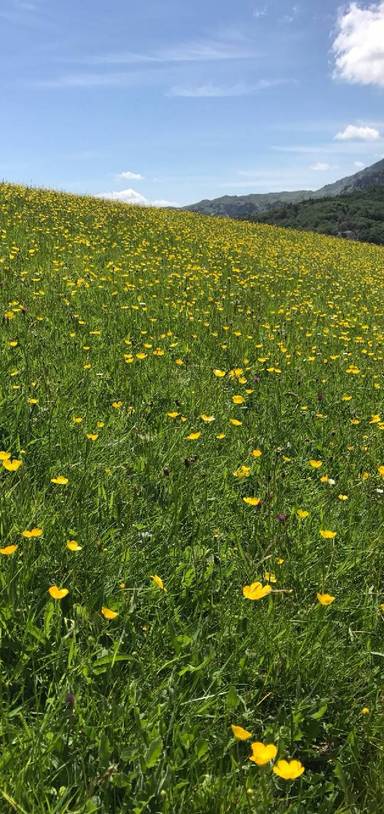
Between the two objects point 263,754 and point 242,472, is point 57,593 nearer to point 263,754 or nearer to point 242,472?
point 263,754

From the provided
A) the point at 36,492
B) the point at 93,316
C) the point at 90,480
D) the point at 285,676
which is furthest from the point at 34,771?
the point at 93,316

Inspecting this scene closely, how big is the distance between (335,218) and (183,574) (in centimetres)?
5000

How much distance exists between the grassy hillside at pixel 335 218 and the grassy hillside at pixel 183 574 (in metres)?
39.8

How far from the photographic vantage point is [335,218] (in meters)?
47.8

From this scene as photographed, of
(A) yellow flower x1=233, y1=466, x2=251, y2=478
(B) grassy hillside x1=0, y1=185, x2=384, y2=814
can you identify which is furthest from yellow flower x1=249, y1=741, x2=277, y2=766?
(A) yellow flower x1=233, y1=466, x2=251, y2=478

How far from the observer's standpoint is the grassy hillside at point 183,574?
167cm

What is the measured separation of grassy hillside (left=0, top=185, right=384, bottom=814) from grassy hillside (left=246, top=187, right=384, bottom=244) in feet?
131

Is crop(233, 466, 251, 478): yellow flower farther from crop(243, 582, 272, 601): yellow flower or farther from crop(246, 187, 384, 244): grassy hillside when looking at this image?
crop(246, 187, 384, 244): grassy hillside

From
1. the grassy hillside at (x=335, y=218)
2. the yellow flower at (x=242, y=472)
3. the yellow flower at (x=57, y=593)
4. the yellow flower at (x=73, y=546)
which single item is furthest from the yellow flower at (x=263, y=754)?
the grassy hillside at (x=335, y=218)

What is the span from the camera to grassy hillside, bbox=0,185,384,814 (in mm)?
1675

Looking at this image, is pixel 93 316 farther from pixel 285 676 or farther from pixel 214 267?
pixel 214 267

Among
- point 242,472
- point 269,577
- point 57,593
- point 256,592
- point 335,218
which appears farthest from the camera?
point 335,218

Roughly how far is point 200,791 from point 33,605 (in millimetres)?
→ 883

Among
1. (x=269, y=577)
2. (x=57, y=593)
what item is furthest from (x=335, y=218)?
(x=57, y=593)
